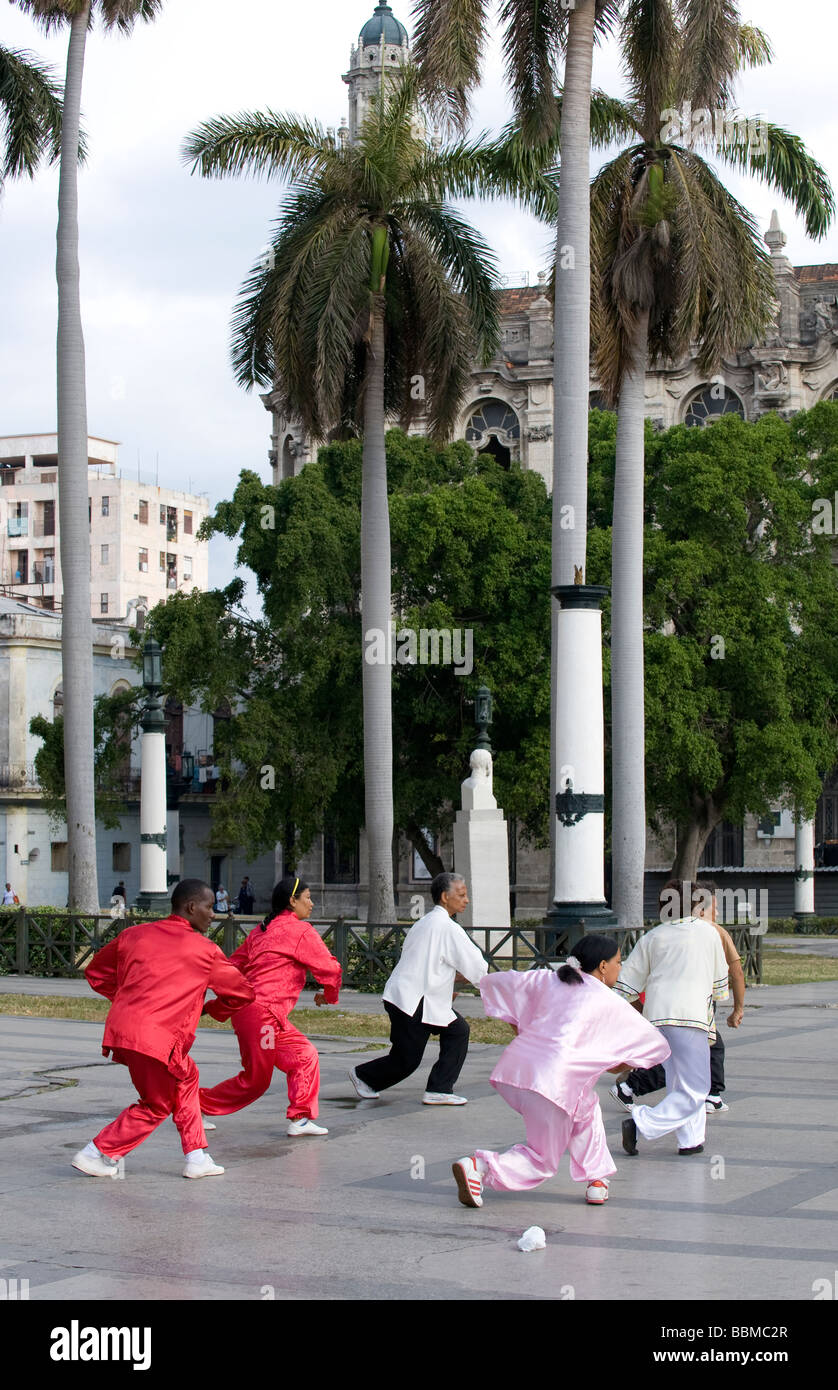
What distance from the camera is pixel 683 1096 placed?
390 inches

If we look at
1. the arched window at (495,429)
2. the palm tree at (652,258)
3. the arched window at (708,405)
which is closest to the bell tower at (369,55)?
the arched window at (495,429)

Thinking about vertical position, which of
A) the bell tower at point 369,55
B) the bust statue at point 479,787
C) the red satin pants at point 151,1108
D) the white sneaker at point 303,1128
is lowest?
the white sneaker at point 303,1128

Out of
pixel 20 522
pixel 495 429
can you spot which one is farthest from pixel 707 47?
pixel 20 522

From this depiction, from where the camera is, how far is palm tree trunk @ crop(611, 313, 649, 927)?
21922 millimetres

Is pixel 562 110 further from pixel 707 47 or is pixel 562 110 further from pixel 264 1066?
pixel 264 1066

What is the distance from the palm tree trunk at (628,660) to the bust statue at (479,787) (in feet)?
6.89

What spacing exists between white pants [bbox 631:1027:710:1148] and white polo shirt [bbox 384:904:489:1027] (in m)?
1.52

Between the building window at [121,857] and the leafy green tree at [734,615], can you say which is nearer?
the leafy green tree at [734,615]

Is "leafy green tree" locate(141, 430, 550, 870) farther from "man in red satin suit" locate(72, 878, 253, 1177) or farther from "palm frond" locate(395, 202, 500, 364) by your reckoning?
"man in red satin suit" locate(72, 878, 253, 1177)

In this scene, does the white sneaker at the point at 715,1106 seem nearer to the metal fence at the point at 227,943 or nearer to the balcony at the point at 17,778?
the metal fence at the point at 227,943

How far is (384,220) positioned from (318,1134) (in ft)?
56.7

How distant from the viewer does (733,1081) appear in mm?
13078

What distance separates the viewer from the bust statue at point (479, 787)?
77.8 ft
